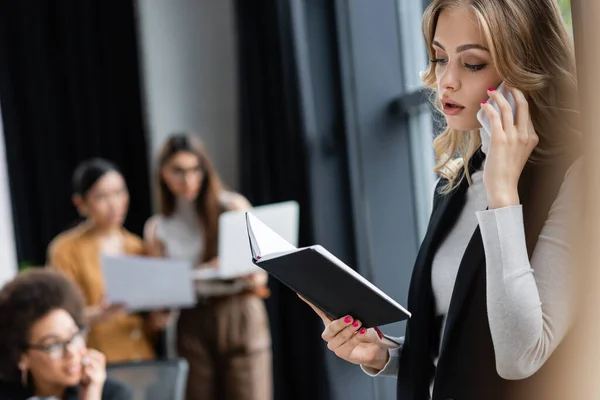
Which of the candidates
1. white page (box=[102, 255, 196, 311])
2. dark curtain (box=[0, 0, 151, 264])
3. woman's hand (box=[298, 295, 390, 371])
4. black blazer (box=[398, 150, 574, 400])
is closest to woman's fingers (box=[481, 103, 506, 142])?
black blazer (box=[398, 150, 574, 400])

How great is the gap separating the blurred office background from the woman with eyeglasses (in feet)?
3.05

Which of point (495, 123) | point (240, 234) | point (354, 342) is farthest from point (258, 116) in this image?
point (495, 123)

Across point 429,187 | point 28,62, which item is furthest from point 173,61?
point 429,187

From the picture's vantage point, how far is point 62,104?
541cm

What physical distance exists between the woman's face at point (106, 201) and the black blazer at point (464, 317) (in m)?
2.78

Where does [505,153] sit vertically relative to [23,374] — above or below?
above

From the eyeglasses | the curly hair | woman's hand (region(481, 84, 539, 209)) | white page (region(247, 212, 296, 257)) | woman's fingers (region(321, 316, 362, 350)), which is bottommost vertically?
the eyeglasses

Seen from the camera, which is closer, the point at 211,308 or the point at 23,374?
the point at 23,374

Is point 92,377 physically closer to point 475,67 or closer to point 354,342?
point 354,342

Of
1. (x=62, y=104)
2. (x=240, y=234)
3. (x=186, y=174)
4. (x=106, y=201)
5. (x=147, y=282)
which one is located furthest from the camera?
(x=62, y=104)

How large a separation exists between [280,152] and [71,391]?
5.25 feet

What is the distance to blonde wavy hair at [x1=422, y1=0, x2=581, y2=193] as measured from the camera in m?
1.36

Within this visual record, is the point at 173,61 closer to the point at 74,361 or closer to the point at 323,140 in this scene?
the point at 323,140

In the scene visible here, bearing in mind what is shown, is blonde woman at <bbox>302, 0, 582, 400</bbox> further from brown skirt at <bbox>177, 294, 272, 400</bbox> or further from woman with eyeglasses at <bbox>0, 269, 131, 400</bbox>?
brown skirt at <bbox>177, 294, 272, 400</bbox>
